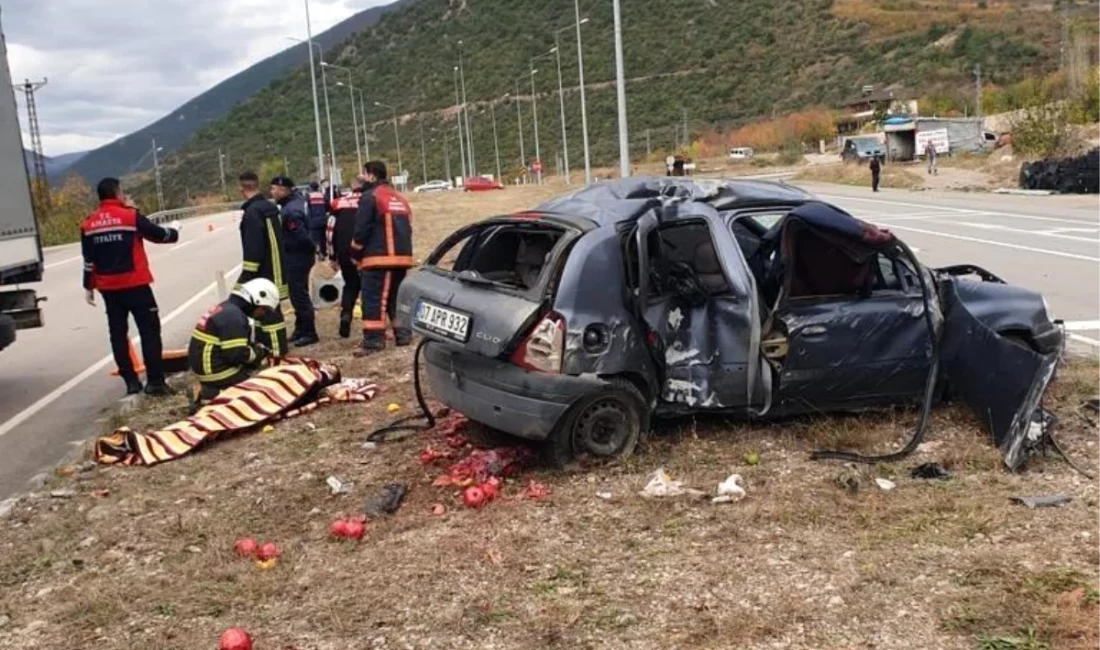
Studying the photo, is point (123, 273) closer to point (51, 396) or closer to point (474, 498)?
point (51, 396)

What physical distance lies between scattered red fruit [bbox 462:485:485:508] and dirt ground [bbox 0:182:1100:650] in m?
0.07

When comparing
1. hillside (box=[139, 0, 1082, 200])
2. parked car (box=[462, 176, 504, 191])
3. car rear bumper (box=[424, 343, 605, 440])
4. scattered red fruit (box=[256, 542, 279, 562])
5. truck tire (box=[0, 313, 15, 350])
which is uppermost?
hillside (box=[139, 0, 1082, 200])

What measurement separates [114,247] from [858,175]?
41274 millimetres

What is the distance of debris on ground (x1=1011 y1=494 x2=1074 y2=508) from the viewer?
466cm

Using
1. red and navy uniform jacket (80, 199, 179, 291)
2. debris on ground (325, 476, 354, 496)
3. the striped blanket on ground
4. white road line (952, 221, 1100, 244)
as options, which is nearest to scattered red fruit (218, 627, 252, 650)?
debris on ground (325, 476, 354, 496)

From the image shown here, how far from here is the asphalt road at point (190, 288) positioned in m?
7.93

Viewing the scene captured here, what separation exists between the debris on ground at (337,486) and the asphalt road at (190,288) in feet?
7.04

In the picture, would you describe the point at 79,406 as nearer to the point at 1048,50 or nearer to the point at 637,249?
the point at 637,249

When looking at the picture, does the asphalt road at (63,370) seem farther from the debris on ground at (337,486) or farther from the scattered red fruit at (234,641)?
the scattered red fruit at (234,641)

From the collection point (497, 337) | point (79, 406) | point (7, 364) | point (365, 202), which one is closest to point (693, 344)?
point (497, 337)

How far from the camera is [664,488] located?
16.7 ft

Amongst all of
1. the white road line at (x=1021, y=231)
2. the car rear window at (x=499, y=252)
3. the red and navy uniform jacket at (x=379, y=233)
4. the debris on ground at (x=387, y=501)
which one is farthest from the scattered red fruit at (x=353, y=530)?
the white road line at (x=1021, y=231)

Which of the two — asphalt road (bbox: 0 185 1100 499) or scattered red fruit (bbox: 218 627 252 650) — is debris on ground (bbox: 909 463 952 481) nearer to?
scattered red fruit (bbox: 218 627 252 650)

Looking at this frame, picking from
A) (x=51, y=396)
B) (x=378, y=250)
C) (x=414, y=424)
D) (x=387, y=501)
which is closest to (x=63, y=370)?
(x=51, y=396)
